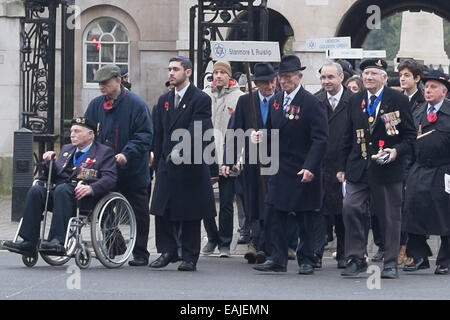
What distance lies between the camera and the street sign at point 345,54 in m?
20.4

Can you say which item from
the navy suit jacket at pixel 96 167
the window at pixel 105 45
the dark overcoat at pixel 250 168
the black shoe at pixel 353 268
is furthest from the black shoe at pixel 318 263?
the window at pixel 105 45

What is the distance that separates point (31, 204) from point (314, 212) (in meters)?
2.64

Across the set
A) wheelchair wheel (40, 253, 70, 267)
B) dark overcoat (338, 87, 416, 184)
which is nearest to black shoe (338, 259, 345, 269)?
dark overcoat (338, 87, 416, 184)

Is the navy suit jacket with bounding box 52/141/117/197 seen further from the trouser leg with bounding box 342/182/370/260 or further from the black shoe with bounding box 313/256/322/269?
the trouser leg with bounding box 342/182/370/260

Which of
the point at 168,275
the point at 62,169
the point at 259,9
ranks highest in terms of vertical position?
the point at 259,9

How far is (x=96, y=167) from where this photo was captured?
14.0m

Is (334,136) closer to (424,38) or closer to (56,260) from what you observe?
(56,260)

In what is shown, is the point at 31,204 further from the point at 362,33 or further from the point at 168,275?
the point at 362,33

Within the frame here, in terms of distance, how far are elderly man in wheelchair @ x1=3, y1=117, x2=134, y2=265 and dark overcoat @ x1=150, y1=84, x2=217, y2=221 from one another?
411mm

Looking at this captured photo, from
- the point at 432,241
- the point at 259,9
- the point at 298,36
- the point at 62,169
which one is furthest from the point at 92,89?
the point at 62,169

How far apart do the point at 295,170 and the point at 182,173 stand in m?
1.07

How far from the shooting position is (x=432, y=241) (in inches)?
693

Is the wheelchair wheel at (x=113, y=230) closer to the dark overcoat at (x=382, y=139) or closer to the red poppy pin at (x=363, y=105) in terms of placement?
the dark overcoat at (x=382, y=139)

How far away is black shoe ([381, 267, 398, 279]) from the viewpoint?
13.6 meters
